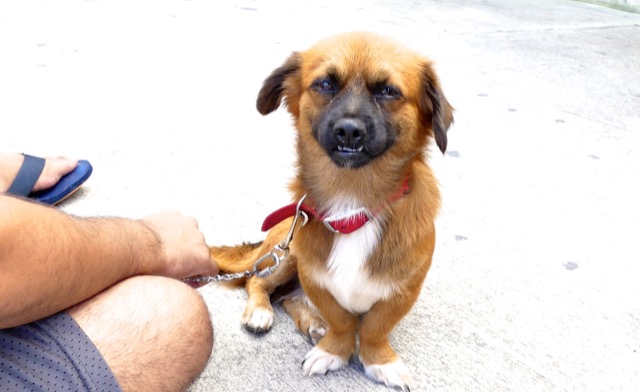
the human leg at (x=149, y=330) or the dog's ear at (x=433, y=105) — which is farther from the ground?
the dog's ear at (x=433, y=105)

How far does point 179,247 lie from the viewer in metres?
1.56

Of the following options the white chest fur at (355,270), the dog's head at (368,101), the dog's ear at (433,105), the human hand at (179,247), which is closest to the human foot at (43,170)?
the human hand at (179,247)

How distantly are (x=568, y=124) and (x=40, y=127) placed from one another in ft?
9.61

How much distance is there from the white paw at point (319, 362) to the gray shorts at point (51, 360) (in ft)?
2.24

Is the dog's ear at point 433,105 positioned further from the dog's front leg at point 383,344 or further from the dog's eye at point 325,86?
the dog's front leg at point 383,344

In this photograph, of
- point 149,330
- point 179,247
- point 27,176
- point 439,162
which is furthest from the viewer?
point 439,162

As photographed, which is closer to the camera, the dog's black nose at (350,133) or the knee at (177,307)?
the knee at (177,307)

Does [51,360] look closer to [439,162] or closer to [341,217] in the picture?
[341,217]

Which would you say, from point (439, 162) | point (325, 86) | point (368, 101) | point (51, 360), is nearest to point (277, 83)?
point (325, 86)

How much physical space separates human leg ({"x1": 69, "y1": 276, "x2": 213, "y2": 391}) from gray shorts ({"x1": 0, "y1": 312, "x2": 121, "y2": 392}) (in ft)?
0.16

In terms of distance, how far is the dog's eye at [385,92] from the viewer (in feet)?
5.14

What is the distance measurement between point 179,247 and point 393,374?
0.69 metres

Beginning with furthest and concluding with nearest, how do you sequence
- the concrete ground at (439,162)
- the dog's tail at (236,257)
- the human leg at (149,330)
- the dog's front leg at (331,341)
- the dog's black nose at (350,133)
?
the dog's tail at (236,257) → the concrete ground at (439,162) → the dog's front leg at (331,341) → the dog's black nose at (350,133) → the human leg at (149,330)

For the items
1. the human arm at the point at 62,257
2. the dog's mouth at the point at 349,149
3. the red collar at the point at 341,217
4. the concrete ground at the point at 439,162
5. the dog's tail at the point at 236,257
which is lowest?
the concrete ground at the point at 439,162
